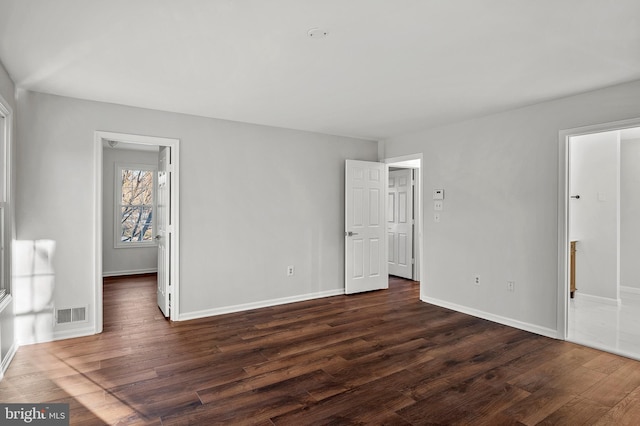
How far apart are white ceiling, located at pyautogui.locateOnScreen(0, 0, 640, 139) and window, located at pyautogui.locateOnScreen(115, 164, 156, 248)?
3965 mm

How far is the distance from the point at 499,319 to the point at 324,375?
251cm

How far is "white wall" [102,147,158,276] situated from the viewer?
7.17 meters

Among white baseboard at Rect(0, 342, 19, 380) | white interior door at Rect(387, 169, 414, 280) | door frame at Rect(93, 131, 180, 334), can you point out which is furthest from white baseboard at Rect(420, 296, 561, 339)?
white baseboard at Rect(0, 342, 19, 380)

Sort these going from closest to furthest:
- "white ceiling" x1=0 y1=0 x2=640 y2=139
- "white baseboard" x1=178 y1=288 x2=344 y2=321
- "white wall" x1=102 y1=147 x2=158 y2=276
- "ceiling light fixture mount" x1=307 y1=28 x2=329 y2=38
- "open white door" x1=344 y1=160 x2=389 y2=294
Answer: "white ceiling" x1=0 y1=0 x2=640 y2=139 < "ceiling light fixture mount" x1=307 y1=28 x2=329 y2=38 < "white baseboard" x1=178 y1=288 x2=344 y2=321 < "open white door" x1=344 y1=160 x2=389 y2=294 < "white wall" x1=102 y1=147 x2=158 y2=276

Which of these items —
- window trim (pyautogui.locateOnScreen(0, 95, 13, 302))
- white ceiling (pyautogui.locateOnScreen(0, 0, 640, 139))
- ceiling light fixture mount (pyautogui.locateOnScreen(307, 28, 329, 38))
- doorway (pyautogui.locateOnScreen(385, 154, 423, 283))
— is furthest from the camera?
doorway (pyautogui.locateOnScreen(385, 154, 423, 283))

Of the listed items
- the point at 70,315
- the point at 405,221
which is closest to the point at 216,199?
the point at 70,315

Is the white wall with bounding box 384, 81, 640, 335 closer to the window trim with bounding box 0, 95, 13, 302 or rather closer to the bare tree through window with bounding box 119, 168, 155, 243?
the window trim with bounding box 0, 95, 13, 302

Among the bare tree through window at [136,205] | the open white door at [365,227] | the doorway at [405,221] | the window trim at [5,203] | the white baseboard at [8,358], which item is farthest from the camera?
the bare tree through window at [136,205]

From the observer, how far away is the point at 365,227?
5.73 meters

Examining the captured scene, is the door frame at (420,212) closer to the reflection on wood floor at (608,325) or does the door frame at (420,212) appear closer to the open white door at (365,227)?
the open white door at (365,227)

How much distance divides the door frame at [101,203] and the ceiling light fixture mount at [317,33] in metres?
2.53

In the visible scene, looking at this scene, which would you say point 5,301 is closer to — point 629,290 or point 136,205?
point 136,205

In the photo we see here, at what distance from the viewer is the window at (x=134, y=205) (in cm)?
732

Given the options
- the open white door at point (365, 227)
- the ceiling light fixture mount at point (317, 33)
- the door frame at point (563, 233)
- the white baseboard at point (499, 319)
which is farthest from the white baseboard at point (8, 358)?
the door frame at point (563, 233)
